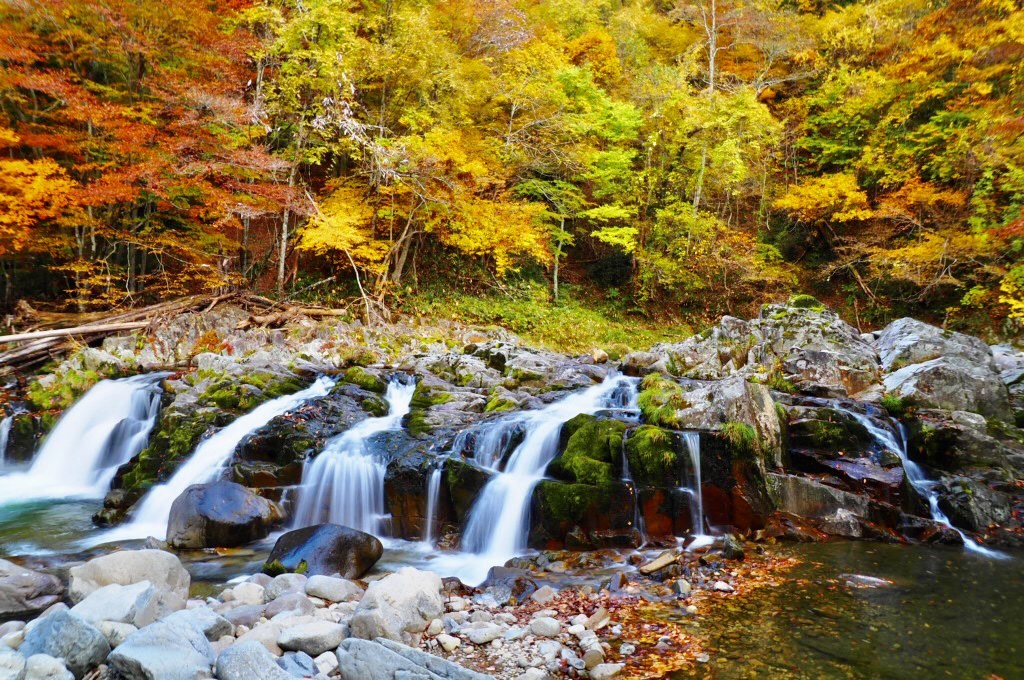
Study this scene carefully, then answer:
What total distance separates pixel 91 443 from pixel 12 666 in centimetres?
772

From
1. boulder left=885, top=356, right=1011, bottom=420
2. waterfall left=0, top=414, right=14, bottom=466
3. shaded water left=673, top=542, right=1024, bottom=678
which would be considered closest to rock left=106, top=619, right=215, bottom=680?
shaded water left=673, top=542, right=1024, bottom=678

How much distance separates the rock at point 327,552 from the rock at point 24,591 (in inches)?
61.7

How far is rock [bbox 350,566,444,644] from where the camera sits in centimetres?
363

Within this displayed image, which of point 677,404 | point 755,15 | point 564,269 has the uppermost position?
point 755,15

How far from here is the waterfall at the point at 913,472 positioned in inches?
238

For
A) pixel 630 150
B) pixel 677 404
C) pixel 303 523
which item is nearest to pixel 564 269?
pixel 630 150

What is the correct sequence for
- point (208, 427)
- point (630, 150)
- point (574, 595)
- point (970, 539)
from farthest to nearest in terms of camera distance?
point (630, 150) → point (208, 427) → point (970, 539) → point (574, 595)

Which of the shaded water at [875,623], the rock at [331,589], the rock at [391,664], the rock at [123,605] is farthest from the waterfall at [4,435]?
the shaded water at [875,623]

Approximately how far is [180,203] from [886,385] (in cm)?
1630

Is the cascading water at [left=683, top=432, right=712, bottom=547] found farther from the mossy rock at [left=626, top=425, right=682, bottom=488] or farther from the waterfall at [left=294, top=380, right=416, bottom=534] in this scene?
the waterfall at [left=294, top=380, right=416, bottom=534]

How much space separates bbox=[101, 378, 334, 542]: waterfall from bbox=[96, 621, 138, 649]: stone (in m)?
3.56

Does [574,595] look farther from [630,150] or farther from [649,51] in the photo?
[649,51]

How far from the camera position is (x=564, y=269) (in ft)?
72.8

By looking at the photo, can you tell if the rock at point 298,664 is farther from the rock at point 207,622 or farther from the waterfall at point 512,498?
the waterfall at point 512,498
